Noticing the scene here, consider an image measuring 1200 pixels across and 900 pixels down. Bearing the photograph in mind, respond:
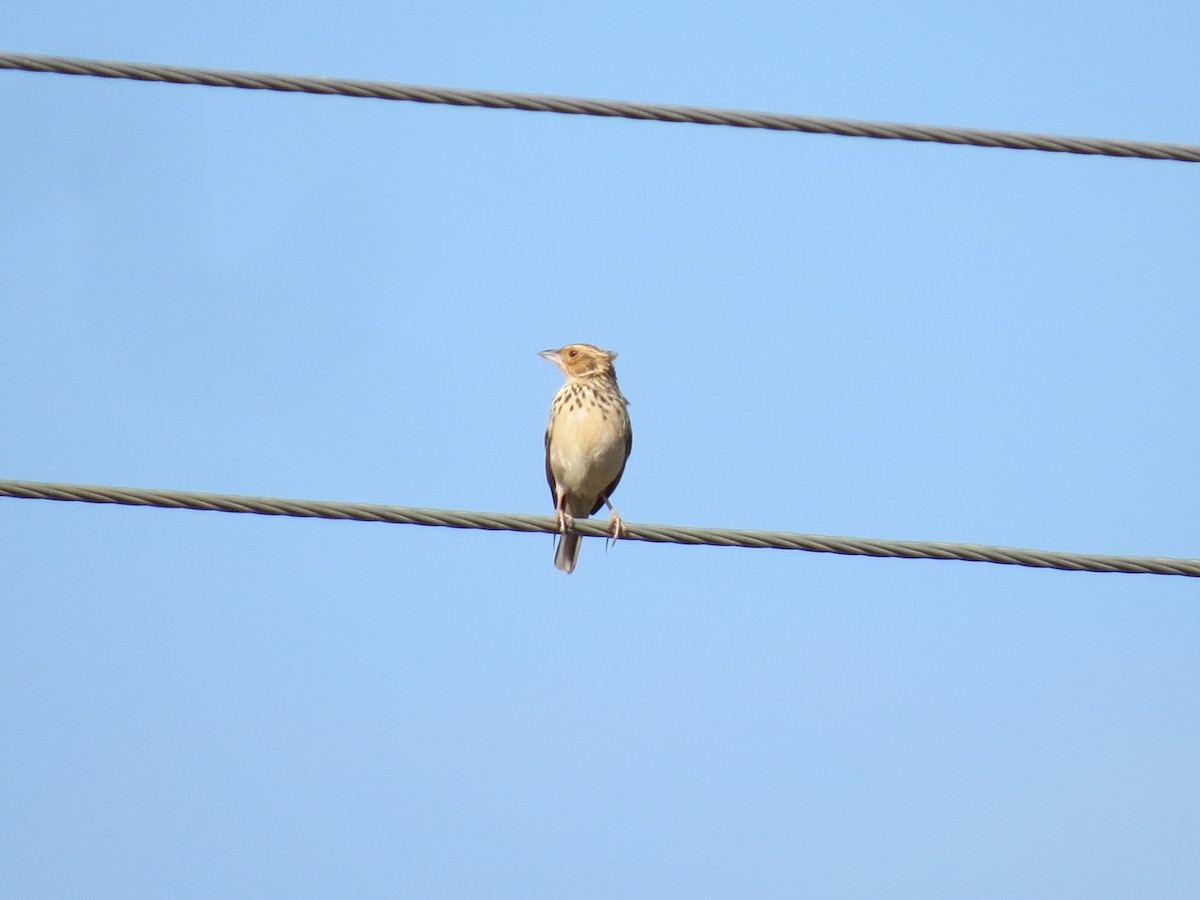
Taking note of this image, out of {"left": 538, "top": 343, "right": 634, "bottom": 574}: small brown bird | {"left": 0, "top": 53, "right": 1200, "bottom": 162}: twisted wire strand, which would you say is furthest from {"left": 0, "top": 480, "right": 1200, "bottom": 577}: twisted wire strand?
{"left": 538, "top": 343, "right": 634, "bottom": 574}: small brown bird

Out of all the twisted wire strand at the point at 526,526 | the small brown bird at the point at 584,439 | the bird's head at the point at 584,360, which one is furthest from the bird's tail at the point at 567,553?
the twisted wire strand at the point at 526,526

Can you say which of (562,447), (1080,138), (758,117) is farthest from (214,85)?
(562,447)

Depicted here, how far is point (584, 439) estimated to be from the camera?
10.6m

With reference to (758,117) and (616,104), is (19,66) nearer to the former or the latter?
(616,104)

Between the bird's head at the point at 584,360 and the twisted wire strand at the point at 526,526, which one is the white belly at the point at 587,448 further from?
the twisted wire strand at the point at 526,526

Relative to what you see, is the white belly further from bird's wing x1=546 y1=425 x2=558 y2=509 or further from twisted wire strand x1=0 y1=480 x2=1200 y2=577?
twisted wire strand x1=0 y1=480 x2=1200 y2=577

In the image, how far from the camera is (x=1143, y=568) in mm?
6258

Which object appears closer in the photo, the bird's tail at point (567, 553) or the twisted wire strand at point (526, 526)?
the twisted wire strand at point (526, 526)

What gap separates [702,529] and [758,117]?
1443mm

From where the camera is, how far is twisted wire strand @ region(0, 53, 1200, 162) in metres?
6.09

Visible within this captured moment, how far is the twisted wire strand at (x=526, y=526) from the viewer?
240 inches

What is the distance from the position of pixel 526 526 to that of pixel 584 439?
407 cm

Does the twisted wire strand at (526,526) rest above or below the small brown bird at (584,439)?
below

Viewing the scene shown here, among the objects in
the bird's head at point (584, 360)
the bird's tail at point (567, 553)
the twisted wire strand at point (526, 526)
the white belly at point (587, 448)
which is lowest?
the twisted wire strand at point (526, 526)
